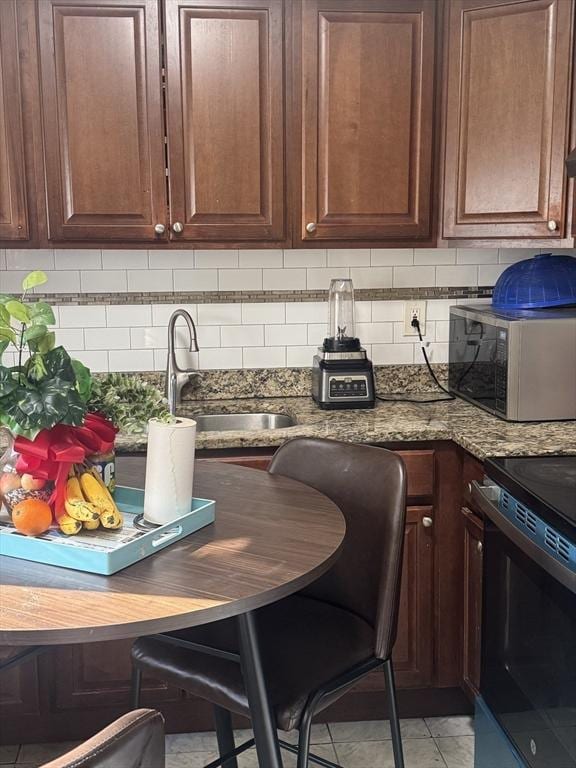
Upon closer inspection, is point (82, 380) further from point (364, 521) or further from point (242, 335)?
point (242, 335)

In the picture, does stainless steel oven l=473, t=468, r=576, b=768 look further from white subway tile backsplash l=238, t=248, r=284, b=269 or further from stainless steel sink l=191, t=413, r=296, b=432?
white subway tile backsplash l=238, t=248, r=284, b=269

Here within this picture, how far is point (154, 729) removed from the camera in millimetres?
880

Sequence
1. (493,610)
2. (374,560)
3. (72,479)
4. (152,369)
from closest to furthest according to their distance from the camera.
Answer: (72,479) < (374,560) < (493,610) < (152,369)

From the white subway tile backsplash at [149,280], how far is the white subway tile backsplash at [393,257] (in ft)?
2.35

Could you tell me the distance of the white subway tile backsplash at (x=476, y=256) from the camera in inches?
121

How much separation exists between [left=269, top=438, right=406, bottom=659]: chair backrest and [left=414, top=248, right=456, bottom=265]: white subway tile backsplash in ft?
3.97

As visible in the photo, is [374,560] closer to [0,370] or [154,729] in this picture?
[0,370]

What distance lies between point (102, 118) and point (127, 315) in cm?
69

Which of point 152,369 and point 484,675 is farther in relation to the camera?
point 152,369

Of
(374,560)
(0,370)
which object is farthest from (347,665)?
(0,370)

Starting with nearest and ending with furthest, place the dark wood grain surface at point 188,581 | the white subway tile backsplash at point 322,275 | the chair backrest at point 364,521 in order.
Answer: the dark wood grain surface at point 188,581, the chair backrest at point 364,521, the white subway tile backsplash at point 322,275

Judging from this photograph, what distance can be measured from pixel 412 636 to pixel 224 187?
4.81 ft

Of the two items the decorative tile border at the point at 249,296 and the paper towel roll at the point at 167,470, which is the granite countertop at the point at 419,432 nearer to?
the decorative tile border at the point at 249,296

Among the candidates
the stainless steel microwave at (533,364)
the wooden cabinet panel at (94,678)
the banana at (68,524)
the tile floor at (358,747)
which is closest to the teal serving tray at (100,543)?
the banana at (68,524)
